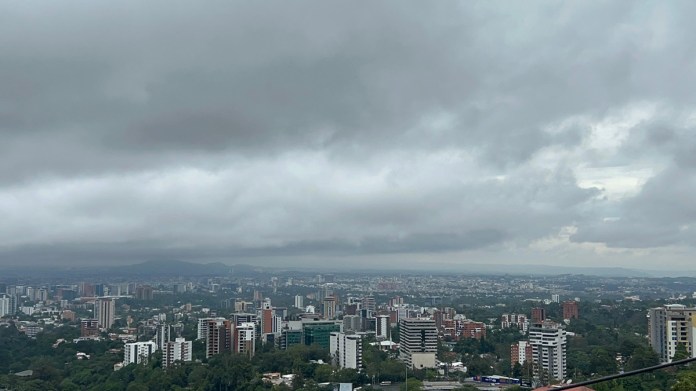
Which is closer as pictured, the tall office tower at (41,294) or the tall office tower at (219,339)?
the tall office tower at (219,339)

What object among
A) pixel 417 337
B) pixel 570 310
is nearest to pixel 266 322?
pixel 417 337

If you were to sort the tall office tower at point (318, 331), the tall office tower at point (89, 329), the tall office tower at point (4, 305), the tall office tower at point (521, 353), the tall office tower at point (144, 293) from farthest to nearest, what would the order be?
the tall office tower at point (144, 293), the tall office tower at point (4, 305), the tall office tower at point (89, 329), the tall office tower at point (318, 331), the tall office tower at point (521, 353)

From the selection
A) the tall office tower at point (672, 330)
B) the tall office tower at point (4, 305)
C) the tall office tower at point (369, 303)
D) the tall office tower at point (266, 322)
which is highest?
the tall office tower at point (672, 330)

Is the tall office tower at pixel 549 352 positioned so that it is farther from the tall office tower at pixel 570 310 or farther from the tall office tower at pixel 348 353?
the tall office tower at pixel 570 310

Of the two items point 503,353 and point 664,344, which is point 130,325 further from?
point 664,344

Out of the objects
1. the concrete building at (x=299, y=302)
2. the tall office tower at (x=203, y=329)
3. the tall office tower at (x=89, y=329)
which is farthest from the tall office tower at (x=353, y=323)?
the concrete building at (x=299, y=302)

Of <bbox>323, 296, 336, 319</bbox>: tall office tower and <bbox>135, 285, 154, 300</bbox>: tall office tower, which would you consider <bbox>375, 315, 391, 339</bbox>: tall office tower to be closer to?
<bbox>323, 296, 336, 319</bbox>: tall office tower

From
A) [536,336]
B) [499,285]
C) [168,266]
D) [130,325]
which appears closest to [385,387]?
[536,336]

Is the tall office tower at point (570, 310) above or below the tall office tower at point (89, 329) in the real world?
above

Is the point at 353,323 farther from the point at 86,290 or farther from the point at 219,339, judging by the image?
the point at 86,290
